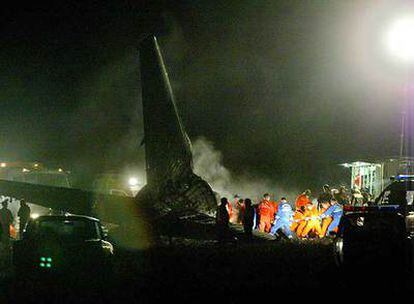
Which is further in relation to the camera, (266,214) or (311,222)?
(266,214)

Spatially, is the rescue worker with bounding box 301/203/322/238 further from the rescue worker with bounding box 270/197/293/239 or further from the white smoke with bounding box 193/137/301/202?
the white smoke with bounding box 193/137/301/202

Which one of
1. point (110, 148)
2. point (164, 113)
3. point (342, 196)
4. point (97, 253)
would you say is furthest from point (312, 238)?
point (110, 148)

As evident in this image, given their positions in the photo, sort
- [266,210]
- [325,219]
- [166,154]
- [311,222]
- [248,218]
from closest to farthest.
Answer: [248,218]
[166,154]
[325,219]
[311,222]
[266,210]

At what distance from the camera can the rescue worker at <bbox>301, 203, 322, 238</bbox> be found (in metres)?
23.1

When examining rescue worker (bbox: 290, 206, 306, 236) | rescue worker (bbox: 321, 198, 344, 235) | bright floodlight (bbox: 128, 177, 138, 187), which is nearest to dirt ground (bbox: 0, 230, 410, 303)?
rescue worker (bbox: 321, 198, 344, 235)

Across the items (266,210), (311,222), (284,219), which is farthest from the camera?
(266,210)

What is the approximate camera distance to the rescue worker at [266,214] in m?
24.0

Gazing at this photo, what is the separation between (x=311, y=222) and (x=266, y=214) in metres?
1.82

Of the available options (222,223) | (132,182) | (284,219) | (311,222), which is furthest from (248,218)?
(132,182)

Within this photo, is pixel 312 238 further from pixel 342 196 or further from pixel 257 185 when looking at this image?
pixel 257 185

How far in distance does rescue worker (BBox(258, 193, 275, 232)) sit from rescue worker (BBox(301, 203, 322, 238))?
1.38m

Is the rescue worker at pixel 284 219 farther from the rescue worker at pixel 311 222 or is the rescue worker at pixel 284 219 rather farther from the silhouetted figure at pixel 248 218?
the silhouetted figure at pixel 248 218

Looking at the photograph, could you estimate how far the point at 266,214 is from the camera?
24000 millimetres

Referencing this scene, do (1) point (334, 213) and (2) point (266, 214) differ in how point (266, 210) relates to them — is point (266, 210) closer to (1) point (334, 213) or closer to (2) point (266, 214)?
(2) point (266, 214)
